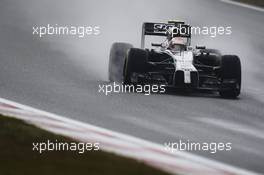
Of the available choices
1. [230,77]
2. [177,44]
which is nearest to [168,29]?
[177,44]

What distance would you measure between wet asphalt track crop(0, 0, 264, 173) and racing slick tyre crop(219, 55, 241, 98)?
129mm

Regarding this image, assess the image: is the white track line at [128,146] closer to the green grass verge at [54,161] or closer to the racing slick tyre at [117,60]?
the green grass verge at [54,161]

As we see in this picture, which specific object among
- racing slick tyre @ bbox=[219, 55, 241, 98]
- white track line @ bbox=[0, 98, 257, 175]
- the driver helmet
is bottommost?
white track line @ bbox=[0, 98, 257, 175]

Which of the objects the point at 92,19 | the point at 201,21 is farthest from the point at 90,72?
the point at 201,21

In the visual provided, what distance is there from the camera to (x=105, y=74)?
45.3ft

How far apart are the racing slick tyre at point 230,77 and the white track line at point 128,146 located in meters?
2.72

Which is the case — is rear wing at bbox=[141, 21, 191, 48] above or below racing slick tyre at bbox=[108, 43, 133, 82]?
above

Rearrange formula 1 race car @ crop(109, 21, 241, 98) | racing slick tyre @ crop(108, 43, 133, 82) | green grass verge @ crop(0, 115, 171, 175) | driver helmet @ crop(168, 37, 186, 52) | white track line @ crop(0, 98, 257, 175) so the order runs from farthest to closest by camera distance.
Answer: racing slick tyre @ crop(108, 43, 133, 82)
driver helmet @ crop(168, 37, 186, 52)
formula 1 race car @ crop(109, 21, 241, 98)
white track line @ crop(0, 98, 257, 175)
green grass verge @ crop(0, 115, 171, 175)

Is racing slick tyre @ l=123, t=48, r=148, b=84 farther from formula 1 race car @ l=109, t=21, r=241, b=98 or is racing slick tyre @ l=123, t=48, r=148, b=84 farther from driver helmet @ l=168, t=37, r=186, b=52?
driver helmet @ l=168, t=37, r=186, b=52

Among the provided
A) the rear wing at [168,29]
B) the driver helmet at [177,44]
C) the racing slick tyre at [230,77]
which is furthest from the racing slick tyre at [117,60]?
the racing slick tyre at [230,77]

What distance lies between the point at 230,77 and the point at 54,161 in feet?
15.9

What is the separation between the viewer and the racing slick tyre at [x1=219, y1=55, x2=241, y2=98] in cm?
1231

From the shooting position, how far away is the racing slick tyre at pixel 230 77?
12.3 m

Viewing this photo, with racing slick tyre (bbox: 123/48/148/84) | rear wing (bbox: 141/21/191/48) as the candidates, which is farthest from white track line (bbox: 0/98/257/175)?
rear wing (bbox: 141/21/191/48)
